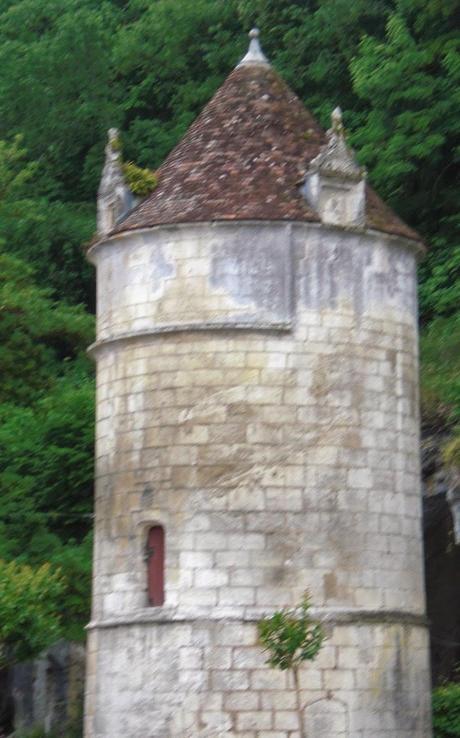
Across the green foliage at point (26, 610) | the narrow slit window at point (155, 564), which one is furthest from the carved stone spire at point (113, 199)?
the green foliage at point (26, 610)

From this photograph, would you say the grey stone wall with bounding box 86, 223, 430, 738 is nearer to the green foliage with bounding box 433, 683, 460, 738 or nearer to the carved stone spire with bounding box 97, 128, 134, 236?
the carved stone spire with bounding box 97, 128, 134, 236

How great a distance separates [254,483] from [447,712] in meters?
5.19

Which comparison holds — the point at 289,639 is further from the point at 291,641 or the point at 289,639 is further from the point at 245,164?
the point at 245,164

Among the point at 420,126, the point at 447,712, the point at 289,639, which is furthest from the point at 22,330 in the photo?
the point at 289,639

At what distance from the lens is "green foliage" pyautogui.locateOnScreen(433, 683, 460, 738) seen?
27.7 m

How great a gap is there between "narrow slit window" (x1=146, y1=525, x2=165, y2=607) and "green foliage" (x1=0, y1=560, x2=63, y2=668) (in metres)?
2.21

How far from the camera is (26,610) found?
26.9 m

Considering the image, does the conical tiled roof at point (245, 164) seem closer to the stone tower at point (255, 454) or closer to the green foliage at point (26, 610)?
the stone tower at point (255, 454)

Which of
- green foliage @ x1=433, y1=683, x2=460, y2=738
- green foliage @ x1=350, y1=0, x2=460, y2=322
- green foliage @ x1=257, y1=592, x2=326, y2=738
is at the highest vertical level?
green foliage @ x1=350, y1=0, x2=460, y2=322

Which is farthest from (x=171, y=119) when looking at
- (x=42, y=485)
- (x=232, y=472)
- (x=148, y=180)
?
(x=232, y=472)

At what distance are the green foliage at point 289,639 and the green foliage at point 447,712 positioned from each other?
427 cm

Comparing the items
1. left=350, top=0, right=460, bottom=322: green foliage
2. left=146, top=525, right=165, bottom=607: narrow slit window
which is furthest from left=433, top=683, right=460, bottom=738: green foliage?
left=350, top=0, right=460, bottom=322: green foliage

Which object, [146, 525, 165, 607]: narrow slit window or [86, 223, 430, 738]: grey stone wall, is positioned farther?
[146, 525, 165, 607]: narrow slit window

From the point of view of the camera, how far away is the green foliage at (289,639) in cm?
2347
